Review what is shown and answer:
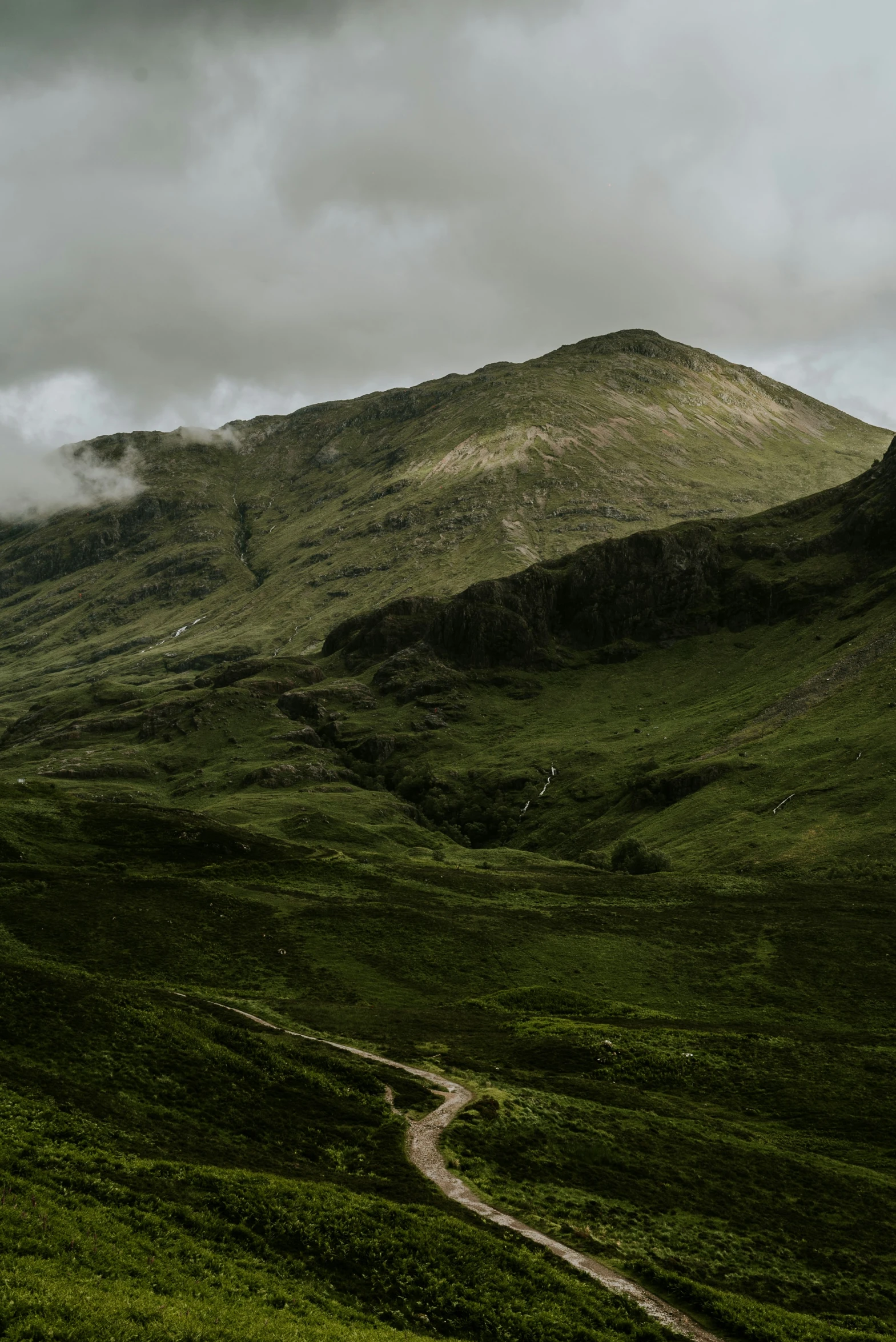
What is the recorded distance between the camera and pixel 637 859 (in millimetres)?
171250

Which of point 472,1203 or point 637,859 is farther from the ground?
point 472,1203

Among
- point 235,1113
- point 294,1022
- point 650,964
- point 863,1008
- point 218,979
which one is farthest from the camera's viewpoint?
point 650,964

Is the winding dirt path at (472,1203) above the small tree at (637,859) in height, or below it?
above

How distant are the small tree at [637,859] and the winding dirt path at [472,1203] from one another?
113 m

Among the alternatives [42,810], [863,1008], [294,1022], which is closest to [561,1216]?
[294,1022]

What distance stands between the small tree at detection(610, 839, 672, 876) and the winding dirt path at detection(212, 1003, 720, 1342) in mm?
112695

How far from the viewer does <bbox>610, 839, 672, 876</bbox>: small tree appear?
16938 centimetres

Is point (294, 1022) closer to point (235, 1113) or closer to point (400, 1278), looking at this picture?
point (235, 1113)

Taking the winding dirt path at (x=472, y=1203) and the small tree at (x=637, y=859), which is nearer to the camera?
the winding dirt path at (x=472, y=1203)

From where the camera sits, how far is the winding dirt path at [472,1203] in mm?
33469

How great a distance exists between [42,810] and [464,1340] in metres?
114

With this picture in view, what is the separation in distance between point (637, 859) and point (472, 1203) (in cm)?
13628

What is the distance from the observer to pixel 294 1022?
2707 inches

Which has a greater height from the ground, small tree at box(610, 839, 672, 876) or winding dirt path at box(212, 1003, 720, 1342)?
winding dirt path at box(212, 1003, 720, 1342)
